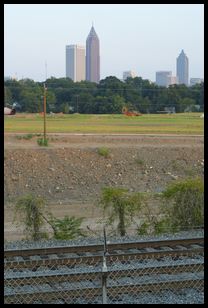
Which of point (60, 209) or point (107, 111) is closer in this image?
point (60, 209)

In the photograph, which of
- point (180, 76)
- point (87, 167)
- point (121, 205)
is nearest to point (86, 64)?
point (180, 76)

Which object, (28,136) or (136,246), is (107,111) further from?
(136,246)

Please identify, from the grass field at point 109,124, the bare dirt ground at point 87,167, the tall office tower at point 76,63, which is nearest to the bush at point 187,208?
the bare dirt ground at point 87,167

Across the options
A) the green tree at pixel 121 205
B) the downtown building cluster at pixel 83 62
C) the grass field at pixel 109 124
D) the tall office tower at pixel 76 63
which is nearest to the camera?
the green tree at pixel 121 205

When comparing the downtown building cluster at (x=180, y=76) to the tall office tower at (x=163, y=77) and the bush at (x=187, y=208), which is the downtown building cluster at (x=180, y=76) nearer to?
the tall office tower at (x=163, y=77)

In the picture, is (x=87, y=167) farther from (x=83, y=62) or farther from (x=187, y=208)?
(x=83, y=62)

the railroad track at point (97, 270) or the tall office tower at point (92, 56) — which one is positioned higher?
the tall office tower at point (92, 56)

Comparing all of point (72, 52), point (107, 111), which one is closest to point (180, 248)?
point (107, 111)
